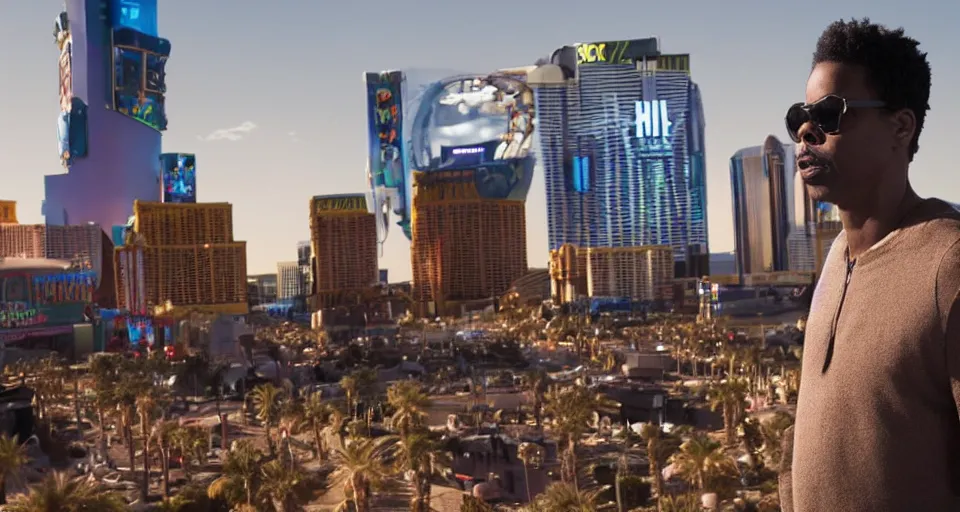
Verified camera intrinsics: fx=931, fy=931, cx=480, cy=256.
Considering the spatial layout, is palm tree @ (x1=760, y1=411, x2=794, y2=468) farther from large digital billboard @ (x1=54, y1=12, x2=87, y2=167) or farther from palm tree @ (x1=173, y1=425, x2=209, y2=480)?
large digital billboard @ (x1=54, y1=12, x2=87, y2=167)

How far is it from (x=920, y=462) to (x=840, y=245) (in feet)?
3.12

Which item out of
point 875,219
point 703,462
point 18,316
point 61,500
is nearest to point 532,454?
point 703,462

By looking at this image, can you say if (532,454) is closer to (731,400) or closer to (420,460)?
(731,400)

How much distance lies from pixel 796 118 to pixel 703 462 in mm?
23314

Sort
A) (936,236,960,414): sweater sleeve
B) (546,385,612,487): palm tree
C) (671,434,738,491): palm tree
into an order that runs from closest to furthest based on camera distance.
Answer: (936,236,960,414): sweater sleeve
(671,434,738,491): palm tree
(546,385,612,487): palm tree

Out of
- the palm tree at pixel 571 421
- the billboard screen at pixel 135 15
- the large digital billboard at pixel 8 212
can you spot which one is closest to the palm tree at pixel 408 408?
the palm tree at pixel 571 421

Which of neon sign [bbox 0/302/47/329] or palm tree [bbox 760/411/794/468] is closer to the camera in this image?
palm tree [bbox 760/411/794/468]

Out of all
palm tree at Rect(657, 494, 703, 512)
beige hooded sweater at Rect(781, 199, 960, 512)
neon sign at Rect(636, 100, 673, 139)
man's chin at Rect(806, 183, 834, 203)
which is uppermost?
neon sign at Rect(636, 100, 673, 139)

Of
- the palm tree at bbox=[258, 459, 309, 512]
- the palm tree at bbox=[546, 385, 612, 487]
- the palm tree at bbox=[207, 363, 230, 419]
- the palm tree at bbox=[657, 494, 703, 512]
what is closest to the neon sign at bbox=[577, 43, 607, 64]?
the palm tree at bbox=[207, 363, 230, 419]

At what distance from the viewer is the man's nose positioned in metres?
3.11

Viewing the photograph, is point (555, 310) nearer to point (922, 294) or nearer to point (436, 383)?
point (436, 383)

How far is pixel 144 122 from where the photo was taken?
18612 cm

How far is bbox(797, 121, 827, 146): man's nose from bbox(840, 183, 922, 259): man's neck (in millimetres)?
259

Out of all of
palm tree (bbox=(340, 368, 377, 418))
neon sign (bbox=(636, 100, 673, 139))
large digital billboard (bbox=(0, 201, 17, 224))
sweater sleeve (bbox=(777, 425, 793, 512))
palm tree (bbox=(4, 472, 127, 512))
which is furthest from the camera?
neon sign (bbox=(636, 100, 673, 139))
